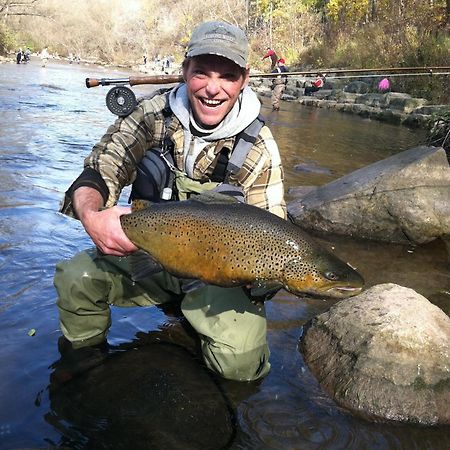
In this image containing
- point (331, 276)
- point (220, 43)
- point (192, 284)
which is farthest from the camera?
point (220, 43)

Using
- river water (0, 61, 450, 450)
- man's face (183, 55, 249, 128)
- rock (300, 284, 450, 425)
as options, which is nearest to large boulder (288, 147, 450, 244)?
river water (0, 61, 450, 450)

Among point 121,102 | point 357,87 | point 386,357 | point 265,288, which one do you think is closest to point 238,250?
point 265,288

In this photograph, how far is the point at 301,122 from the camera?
54.6ft

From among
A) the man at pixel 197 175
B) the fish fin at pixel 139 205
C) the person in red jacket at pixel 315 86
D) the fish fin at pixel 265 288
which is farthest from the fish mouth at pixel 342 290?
the person in red jacket at pixel 315 86

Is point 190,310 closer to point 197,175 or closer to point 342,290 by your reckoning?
point 197,175

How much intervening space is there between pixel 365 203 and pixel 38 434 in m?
4.22

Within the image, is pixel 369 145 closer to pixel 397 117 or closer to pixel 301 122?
pixel 301 122

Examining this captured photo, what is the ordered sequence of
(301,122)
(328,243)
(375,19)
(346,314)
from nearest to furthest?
(346,314) < (328,243) < (301,122) < (375,19)

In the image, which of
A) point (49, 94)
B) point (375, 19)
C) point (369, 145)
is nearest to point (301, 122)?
point (369, 145)

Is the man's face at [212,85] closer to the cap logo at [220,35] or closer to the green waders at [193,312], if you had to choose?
the cap logo at [220,35]

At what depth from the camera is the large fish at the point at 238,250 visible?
7.38 ft

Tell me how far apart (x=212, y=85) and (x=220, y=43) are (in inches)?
8.5

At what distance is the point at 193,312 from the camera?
9.51 ft

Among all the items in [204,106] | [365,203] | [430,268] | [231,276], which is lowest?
[430,268]
